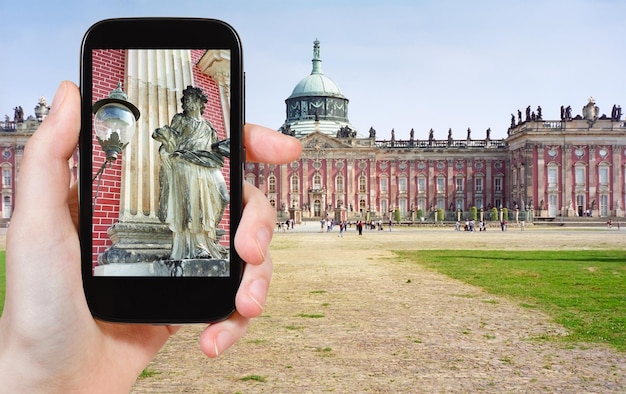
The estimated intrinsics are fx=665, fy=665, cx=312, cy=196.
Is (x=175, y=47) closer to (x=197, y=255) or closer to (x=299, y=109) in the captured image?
(x=197, y=255)

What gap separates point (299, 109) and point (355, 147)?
11.7m

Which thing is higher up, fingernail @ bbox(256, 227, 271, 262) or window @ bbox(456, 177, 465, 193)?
window @ bbox(456, 177, 465, 193)

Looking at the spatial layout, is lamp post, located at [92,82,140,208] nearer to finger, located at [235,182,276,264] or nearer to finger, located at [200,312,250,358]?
finger, located at [235,182,276,264]

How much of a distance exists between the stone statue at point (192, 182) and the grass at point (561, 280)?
25.7 feet

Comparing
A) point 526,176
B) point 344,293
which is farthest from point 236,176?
point 526,176

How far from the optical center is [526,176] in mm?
70812

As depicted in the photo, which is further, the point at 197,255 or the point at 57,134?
the point at 197,255

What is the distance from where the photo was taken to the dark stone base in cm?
282

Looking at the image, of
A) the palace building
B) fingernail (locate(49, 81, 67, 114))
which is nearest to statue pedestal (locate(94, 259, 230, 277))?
fingernail (locate(49, 81, 67, 114))

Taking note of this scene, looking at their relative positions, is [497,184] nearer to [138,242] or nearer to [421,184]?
[421,184]

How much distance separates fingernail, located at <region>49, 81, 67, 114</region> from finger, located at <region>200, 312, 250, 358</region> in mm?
1035

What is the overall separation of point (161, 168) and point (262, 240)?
23.6 inches

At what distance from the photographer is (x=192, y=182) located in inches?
116

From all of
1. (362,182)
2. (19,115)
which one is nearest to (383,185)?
(362,182)
